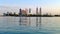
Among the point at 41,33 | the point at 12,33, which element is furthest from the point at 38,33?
the point at 12,33

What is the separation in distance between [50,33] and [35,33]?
4.58 feet

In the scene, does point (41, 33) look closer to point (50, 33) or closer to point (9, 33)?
point (50, 33)

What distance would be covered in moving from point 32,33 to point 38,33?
574 mm

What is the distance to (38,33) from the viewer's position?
14266 millimetres

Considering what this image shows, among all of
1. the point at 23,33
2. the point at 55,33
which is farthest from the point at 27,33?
the point at 55,33

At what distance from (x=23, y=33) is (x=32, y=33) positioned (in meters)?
0.83

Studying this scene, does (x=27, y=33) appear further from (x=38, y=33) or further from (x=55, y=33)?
(x=55, y=33)

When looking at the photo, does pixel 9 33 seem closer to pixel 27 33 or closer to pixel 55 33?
pixel 27 33

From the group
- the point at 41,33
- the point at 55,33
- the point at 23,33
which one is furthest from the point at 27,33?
the point at 55,33

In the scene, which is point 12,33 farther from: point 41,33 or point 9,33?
point 41,33

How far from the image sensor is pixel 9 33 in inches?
559

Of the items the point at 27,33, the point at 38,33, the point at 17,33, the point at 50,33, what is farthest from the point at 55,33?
the point at 17,33

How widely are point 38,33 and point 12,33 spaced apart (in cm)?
237

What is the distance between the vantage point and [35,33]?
14102 mm
